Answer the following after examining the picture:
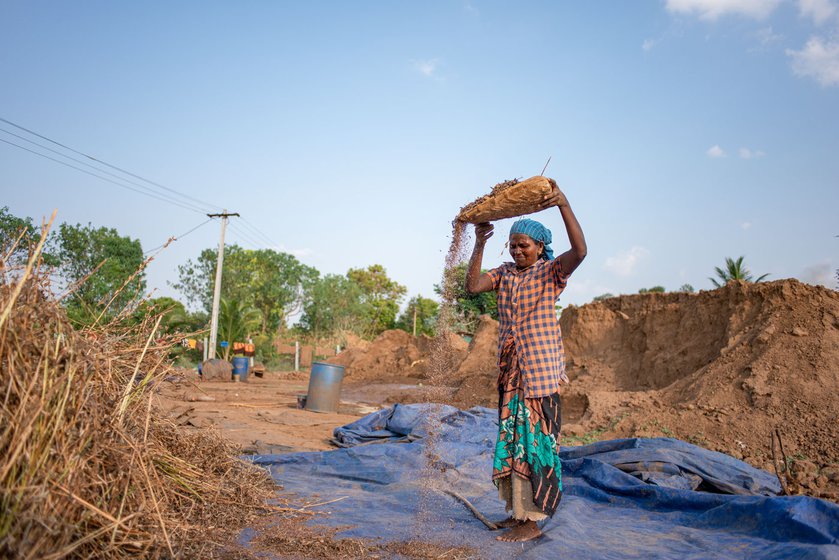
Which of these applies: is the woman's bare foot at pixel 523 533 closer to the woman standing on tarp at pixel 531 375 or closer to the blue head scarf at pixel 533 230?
the woman standing on tarp at pixel 531 375

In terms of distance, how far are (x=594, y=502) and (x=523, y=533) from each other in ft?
4.00

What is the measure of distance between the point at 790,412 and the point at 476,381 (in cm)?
830

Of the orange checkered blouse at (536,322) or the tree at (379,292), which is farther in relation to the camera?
the tree at (379,292)

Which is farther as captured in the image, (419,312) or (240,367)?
(419,312)

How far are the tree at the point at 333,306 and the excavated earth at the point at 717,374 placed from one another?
22853mm

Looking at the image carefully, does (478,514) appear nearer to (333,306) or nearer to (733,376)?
(733,376)

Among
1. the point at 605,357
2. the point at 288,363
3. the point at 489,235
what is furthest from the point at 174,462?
the point at 288,363

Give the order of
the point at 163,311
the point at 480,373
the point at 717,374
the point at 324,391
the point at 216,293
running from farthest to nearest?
the point at 216,293, the point at 480,373, the point at 324,391, the point at 717,374, the point at 163,311

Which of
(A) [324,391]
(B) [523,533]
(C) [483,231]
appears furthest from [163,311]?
(A) [324,391]

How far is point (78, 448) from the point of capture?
196cm

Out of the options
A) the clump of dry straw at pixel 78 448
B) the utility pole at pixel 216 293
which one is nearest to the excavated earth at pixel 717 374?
the clump of dry straw at pixel 78 448

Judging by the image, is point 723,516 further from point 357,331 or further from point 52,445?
point 357,331

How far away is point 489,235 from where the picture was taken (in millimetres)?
3648

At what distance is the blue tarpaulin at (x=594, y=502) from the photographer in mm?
2924
